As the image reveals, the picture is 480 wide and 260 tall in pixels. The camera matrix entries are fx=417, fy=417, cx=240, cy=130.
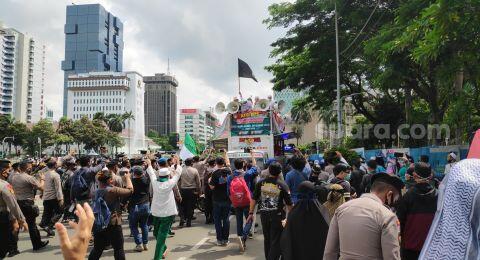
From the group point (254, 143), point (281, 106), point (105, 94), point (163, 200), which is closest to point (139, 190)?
point (163, 200)

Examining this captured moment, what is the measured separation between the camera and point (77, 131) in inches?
2975

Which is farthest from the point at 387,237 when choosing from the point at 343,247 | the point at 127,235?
the point at 127,235

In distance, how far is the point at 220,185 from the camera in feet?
30.6

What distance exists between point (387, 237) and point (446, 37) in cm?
609

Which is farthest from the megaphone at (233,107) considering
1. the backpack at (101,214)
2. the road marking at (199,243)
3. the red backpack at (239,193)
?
the backpack at (101,214)

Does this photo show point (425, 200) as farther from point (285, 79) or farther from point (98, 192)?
point (285, 79)

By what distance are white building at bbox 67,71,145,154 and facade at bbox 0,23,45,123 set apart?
14.9 meters

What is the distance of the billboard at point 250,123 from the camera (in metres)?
17.1

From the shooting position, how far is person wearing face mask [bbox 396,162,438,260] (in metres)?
4.61

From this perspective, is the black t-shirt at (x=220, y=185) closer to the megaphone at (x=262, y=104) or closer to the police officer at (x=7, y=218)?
the police officer at (x=7, y=218)

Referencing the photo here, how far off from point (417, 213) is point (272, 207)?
2.22 meters

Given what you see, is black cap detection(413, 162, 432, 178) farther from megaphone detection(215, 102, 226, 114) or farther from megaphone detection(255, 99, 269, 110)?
megaphone detection(215, 102, 226, 114)

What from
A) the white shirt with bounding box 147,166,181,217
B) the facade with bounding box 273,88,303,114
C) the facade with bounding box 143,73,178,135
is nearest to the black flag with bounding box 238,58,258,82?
the facade with bounding box 273,88,303,114

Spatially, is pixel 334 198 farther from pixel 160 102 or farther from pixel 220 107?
pixel 160 102
